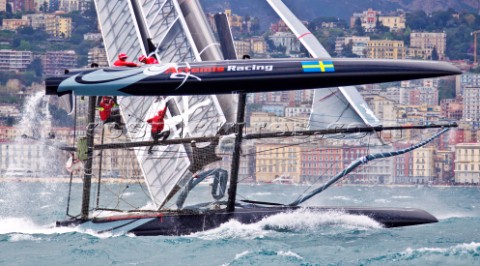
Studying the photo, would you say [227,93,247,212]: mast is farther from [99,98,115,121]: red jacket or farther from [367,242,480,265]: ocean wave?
[367,242,480,265]: ocean wave

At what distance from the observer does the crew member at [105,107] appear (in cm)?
2508

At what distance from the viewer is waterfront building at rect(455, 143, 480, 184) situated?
2825 inches

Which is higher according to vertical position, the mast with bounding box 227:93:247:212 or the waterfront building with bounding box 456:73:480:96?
the waterfront building with bounding box 456:73:480:96

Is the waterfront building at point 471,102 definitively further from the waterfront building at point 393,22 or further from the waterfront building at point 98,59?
the waterfront building at point 393,22

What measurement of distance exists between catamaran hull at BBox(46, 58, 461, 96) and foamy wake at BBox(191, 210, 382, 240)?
2.27 metres

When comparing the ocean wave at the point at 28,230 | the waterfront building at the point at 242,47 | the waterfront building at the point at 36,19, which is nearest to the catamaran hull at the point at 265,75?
the ocean wave at the point at 28,230

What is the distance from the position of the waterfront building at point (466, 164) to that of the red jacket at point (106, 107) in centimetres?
4753

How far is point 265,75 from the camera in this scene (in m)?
22.7

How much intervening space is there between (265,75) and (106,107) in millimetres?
3453

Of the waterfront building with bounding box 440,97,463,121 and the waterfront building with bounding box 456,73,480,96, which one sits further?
the waterfront building with bounding box 456,73,480,96

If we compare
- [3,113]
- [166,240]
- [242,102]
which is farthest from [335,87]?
[3,113]

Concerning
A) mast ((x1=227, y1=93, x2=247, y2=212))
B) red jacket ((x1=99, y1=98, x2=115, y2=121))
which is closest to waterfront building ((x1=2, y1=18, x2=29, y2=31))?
red jacket ((x1=99, y1=98, x2=115, y2=121))

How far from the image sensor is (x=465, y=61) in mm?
110500

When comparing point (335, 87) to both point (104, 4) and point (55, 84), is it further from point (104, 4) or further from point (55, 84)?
point (104, 4)
